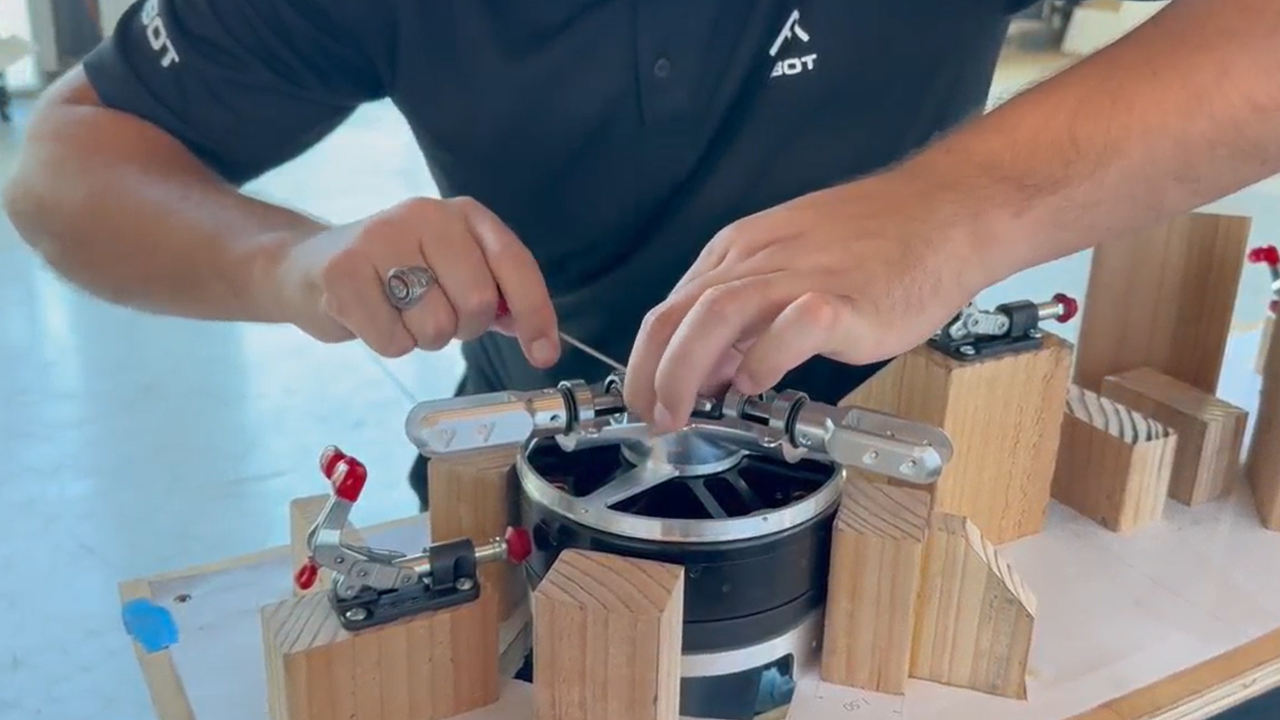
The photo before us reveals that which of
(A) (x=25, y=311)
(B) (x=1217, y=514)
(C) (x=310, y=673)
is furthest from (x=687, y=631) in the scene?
(A) (x=25, y=311)

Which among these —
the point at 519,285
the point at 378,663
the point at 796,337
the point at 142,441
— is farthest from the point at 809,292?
the point at 142,441

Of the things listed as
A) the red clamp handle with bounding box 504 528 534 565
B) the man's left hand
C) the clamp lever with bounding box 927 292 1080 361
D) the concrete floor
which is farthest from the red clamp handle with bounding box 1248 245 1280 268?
the red clamp handle with bounding box 504 528 534 565

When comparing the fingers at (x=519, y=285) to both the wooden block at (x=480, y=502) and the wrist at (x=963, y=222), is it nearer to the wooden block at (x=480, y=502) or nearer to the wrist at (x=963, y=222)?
the wooden block at (x=480, y=502)

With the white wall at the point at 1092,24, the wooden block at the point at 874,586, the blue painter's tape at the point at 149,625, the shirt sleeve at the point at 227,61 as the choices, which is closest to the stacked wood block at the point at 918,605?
the wooden block at the point at 874,586

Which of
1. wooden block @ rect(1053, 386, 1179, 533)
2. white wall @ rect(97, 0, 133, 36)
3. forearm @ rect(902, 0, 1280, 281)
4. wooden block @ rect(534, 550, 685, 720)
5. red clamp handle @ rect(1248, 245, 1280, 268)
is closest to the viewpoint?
wooden block @ rect(534, 550, 685, 720)

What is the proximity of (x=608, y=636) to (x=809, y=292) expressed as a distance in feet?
0.57

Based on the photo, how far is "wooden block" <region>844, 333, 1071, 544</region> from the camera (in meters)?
0.71

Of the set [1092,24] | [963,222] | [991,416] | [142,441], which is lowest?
[142,441]

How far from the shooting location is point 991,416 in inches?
28.5

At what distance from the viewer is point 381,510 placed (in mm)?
1657

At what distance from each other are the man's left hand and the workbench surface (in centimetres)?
17

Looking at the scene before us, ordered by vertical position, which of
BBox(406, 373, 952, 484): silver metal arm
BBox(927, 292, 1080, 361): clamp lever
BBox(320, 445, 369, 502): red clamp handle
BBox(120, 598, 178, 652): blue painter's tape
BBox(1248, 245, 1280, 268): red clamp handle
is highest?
BBox(1248, 245, 1280, 268): red clamp handle

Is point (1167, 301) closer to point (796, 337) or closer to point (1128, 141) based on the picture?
point (1128, 141)

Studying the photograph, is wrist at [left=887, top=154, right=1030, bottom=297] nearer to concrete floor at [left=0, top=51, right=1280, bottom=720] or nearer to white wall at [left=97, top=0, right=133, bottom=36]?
concrete floor at [left=0, top=51, right=1280, bottom=720]
